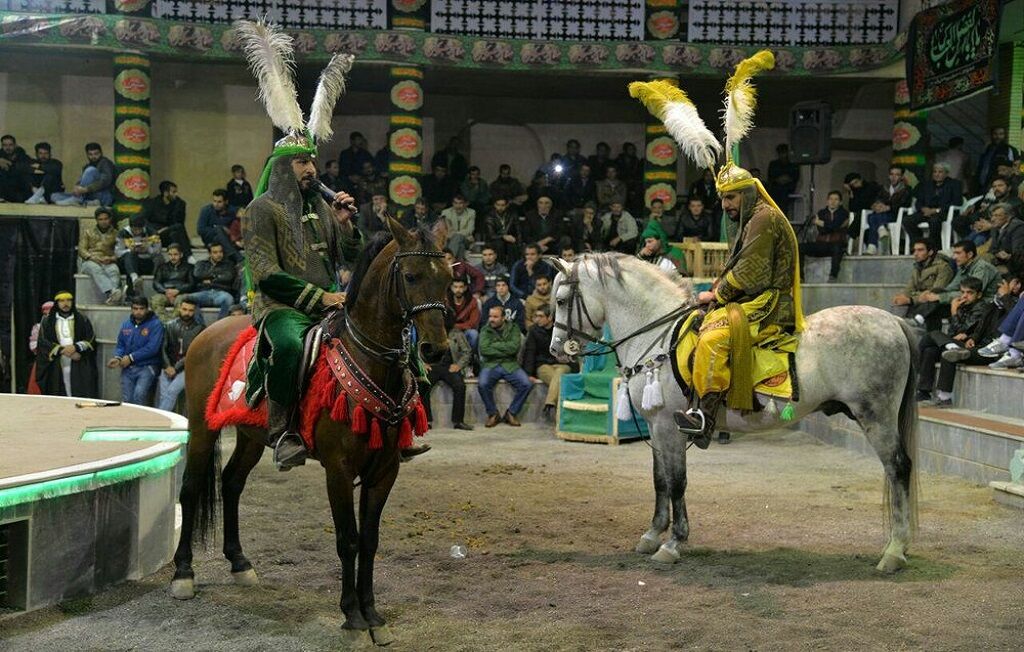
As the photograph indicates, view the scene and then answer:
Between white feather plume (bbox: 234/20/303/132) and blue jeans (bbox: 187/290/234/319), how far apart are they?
8.24 metres

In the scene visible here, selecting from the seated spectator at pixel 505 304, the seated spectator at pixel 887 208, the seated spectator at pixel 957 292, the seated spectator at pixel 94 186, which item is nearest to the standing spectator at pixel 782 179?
the seated spectator at pixel 887 208

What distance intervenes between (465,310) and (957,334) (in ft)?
18.7

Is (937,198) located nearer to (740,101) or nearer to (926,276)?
(926,276)

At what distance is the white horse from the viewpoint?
6336mm

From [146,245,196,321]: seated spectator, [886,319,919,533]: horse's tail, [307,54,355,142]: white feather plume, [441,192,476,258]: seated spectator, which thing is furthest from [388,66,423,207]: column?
[886,319,919,533]: horse's tail

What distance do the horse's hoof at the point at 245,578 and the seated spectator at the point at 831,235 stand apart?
11.1 meters

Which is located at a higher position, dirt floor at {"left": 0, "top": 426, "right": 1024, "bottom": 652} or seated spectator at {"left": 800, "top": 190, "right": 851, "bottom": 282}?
seated spectator at {"left": 800, "top": 190, "right": 851, "bottom": 282}

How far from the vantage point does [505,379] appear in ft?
41.3

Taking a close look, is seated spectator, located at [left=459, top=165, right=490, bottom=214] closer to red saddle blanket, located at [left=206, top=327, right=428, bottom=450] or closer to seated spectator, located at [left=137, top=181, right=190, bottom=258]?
seated spectator, located at [left=137, top=181, right=190, bottom=258]

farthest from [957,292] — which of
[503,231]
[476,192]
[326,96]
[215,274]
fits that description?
[215,274]

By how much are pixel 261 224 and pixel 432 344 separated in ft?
4.14

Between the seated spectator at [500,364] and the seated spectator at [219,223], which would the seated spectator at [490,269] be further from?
the seated spectator at [219,223]

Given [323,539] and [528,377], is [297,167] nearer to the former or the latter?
[323,539]

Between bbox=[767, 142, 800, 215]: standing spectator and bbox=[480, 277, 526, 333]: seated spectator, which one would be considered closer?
bbox=[480, 277, 526, 333]: seated spectator
